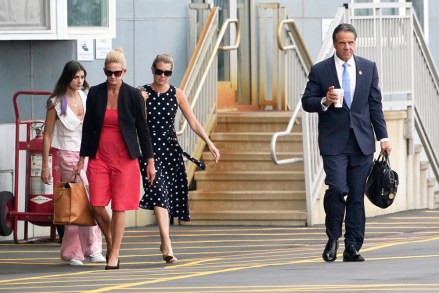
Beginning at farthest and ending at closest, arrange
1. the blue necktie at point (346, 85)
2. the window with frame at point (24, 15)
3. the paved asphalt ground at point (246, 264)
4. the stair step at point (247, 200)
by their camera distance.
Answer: the stair step at point (247, 200) < the window with frame at point (24, 15) < the blue necktie at point (346, 85) < the paved asphalt ground at point (246, 264)

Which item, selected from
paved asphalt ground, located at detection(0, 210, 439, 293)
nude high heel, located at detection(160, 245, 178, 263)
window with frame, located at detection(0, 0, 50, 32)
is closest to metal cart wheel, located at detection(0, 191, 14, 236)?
paved asphalt ground, located at detection(0, 210, 439, 293)

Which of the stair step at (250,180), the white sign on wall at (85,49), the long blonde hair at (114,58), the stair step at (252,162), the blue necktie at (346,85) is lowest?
the stair step at (250,180)

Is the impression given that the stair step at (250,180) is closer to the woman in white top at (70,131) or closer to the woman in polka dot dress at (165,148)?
the woman in white top at (70,131)

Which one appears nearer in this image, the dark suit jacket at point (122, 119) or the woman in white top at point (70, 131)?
the dark suit jacket at point (122, 119)

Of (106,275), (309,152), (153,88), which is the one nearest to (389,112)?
(309,152)

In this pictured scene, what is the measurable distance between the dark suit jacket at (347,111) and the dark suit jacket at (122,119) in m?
1.30

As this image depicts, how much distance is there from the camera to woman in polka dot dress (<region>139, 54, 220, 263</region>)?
13594mm

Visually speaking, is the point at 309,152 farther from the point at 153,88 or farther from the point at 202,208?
the point at 153,88

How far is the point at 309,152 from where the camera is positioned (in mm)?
17250

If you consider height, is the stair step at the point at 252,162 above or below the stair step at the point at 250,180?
above

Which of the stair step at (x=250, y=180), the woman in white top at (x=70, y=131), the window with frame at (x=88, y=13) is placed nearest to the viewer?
the woman in white top at (x=70, y=131)

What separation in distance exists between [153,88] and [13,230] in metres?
2.74

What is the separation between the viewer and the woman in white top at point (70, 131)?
46.1ft

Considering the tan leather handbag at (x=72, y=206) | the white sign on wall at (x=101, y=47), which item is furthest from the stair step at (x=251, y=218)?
the tan leather handbag at (x=72, y=206)
